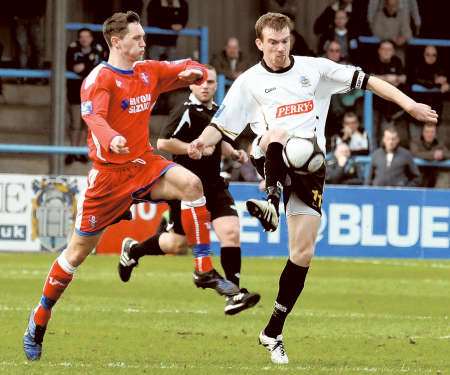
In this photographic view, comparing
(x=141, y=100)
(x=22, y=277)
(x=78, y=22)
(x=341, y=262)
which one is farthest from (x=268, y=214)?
(x=78, y=22)

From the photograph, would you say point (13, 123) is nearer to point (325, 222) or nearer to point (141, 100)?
point (325, 222)

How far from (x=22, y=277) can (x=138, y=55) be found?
21.6 feet

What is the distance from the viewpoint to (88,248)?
8867mm

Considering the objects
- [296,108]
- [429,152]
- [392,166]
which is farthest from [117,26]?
[429,152]

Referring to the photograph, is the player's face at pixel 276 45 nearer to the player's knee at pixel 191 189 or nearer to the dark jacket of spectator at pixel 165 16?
the player's knee at pixel 191 189

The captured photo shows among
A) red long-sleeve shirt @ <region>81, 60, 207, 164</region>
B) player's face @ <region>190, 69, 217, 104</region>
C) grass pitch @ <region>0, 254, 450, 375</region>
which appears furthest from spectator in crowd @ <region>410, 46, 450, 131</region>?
red long-sleeve shirt @ <region>81, 60, 207, 164</region>

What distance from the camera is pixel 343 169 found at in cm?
2033

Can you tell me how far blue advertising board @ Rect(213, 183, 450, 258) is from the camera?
19.3 m

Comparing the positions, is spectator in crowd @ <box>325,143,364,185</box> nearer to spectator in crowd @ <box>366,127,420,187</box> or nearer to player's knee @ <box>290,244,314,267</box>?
spectator in crowd @ <box>366,127,420,187</box>

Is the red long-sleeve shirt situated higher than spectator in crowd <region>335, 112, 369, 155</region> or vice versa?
the red long-sleeve shirt

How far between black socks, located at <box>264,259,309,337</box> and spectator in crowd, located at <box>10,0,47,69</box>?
45.7ft

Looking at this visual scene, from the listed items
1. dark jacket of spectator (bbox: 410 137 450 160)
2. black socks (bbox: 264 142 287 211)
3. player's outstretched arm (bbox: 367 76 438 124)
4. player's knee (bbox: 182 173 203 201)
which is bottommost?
dark jacket of spectator (bbox: 410 137 450 160)

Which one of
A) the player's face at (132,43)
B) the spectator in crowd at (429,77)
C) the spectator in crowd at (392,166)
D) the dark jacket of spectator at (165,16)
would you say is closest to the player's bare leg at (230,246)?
the player's face at (132,43)

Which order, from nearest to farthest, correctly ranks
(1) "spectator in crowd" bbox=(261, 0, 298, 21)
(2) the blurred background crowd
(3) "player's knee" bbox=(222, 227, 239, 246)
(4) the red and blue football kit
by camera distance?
(4) the red and blue football kit → (3) "player's knee" bbox=(222, 227, 239, 246) → (2) the blurred background crowd → (1) "spectator in crowd" bbox=(261, 0, 298, 21)
